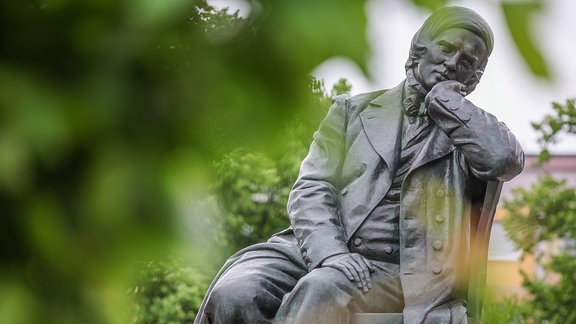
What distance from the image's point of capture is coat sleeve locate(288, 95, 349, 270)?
442cm

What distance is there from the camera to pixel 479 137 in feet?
14.1

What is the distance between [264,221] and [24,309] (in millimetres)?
16381

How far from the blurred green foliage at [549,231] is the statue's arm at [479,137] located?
1114 cm

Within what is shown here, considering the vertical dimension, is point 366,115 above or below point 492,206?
above

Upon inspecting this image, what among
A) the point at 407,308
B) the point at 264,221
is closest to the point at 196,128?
the point at 407,308

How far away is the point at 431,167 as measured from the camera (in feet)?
14.9

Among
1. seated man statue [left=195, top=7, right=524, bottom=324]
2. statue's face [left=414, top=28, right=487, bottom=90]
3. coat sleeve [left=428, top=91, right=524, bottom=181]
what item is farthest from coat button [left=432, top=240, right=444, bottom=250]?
statue's face [left=414, top=28, right=487, bottom=90]

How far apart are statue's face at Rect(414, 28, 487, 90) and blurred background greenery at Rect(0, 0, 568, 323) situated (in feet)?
10.5

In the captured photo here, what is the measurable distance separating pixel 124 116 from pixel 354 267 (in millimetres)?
3104

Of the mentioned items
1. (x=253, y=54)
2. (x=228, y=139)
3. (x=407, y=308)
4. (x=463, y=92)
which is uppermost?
(x=253, y=54)

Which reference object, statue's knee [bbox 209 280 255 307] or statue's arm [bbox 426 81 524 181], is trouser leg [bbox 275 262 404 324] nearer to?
statue's knee [bbox 209 280 255 307]

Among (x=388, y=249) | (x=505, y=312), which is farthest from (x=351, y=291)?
(x=505, y=312)

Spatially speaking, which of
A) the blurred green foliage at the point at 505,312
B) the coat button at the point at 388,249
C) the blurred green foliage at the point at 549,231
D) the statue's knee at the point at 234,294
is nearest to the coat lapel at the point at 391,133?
the coat button at the point at 388,249

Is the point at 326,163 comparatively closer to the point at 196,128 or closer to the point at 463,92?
the point at 463,92
